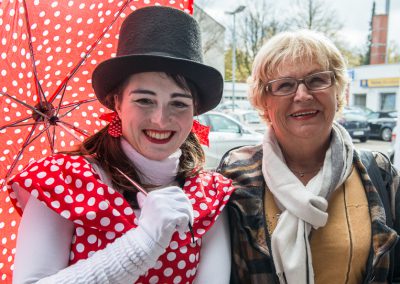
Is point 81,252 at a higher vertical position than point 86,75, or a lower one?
lower

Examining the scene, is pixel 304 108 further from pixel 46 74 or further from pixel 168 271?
pixel 46 74

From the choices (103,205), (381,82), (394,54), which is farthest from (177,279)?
(394,54)

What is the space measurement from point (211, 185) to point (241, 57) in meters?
21.7

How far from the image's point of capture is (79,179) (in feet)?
4.63

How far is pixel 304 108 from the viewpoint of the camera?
6.01 ft

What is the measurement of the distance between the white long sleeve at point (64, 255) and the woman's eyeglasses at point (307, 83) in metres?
0.99

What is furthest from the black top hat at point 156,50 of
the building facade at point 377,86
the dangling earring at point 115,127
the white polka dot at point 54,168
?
the building facade at point 377,86

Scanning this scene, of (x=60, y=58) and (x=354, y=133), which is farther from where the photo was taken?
(x=354, y=133)

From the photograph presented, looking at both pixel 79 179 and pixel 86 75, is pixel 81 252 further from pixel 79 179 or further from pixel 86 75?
pixel 86 75

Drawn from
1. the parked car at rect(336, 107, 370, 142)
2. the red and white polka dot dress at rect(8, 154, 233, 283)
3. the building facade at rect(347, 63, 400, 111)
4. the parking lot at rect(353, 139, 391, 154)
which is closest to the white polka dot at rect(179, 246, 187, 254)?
the red and white polka dot dress at rect(8, 154, 233, 283)

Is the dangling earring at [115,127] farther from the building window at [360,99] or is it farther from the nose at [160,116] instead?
the building window at [360,99]

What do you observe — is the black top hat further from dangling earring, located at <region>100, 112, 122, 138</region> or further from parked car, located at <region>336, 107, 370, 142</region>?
parked car, located at <region>336, 107, 370, 142</region>

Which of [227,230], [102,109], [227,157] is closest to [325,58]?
[227,157]

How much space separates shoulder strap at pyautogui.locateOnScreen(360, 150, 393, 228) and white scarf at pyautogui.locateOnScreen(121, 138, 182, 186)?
0.93 meters
